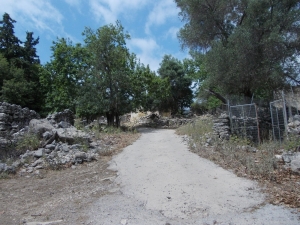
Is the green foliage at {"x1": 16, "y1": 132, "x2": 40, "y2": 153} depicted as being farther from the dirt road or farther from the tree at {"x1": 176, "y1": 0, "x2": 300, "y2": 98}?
the tree at {"x1": 176, "y1": 0, "x2": 300, "y2": 98}

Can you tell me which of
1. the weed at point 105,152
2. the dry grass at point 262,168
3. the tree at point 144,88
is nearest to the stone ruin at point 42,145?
the weed at point 105,152

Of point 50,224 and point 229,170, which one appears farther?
point 229,170

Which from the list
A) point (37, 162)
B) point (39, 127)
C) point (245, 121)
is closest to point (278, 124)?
point (245, 121)

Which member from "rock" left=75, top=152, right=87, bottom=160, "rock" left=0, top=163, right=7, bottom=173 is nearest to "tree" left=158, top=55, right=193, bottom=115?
"rock" left=75, top=152, right=87, bottom=160

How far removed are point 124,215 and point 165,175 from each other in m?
2.47

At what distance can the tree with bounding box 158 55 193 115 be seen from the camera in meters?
33.7

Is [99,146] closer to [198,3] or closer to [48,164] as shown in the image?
[48,164]

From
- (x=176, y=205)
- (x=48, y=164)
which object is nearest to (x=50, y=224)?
(x=176, y=205)

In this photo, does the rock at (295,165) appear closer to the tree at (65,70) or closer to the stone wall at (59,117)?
the stone wall at (59,117)

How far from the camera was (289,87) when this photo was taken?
1453 centimetres

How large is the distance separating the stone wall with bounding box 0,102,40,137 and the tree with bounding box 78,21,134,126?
7.50 metres

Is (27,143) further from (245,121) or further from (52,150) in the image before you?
(245,121)

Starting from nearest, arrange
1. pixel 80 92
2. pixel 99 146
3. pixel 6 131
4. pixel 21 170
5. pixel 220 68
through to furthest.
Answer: pixel 21 170
pixel 6 131
pixel 99 146
pixel 220 68
pixel 80 92

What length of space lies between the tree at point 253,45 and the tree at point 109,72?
6839 mm
